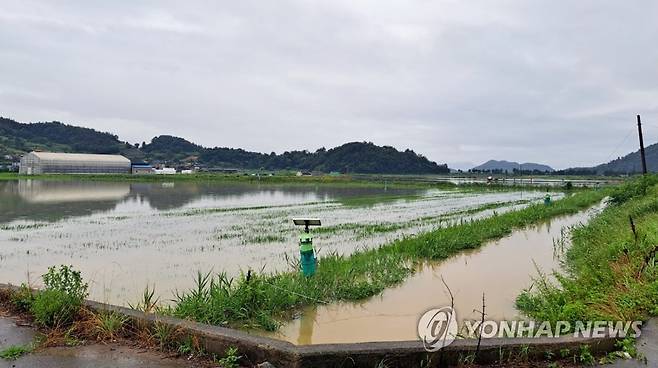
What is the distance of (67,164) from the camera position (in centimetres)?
6638

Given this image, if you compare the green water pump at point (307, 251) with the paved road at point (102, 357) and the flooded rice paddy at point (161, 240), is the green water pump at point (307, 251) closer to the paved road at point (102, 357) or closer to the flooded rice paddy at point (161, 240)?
the flooded rice paddy at point (161, 240)

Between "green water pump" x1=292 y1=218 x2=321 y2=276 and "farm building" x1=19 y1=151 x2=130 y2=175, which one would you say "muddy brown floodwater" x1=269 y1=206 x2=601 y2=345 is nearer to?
"green water pump" x1=292 y1=218 x2=321 y2=276

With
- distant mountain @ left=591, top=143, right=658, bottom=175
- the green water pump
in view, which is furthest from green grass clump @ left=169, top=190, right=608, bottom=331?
distant mountain @ left=591, top=143, right=658, bottom=175

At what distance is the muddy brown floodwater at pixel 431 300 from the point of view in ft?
16.5

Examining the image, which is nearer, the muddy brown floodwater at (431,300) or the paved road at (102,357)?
the paved road at (102,357)

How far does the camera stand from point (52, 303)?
3.99m

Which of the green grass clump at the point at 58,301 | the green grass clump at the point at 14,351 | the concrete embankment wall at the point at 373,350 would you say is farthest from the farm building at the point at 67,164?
the concrete embankment wall at the point at 373,350

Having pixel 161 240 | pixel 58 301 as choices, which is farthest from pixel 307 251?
pixel 161 240

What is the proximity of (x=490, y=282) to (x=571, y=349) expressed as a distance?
13.4 ft

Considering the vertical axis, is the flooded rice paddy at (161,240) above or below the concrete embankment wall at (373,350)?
below

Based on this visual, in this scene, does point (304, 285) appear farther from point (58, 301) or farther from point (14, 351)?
point (14, 351)

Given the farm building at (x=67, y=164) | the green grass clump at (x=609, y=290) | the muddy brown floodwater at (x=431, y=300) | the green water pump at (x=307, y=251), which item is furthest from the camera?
the farm building at (x=67, y=164)

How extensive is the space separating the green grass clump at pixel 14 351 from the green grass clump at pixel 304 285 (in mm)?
Answer: 1315

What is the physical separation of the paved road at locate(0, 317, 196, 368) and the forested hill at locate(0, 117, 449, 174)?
Answer: 103m
